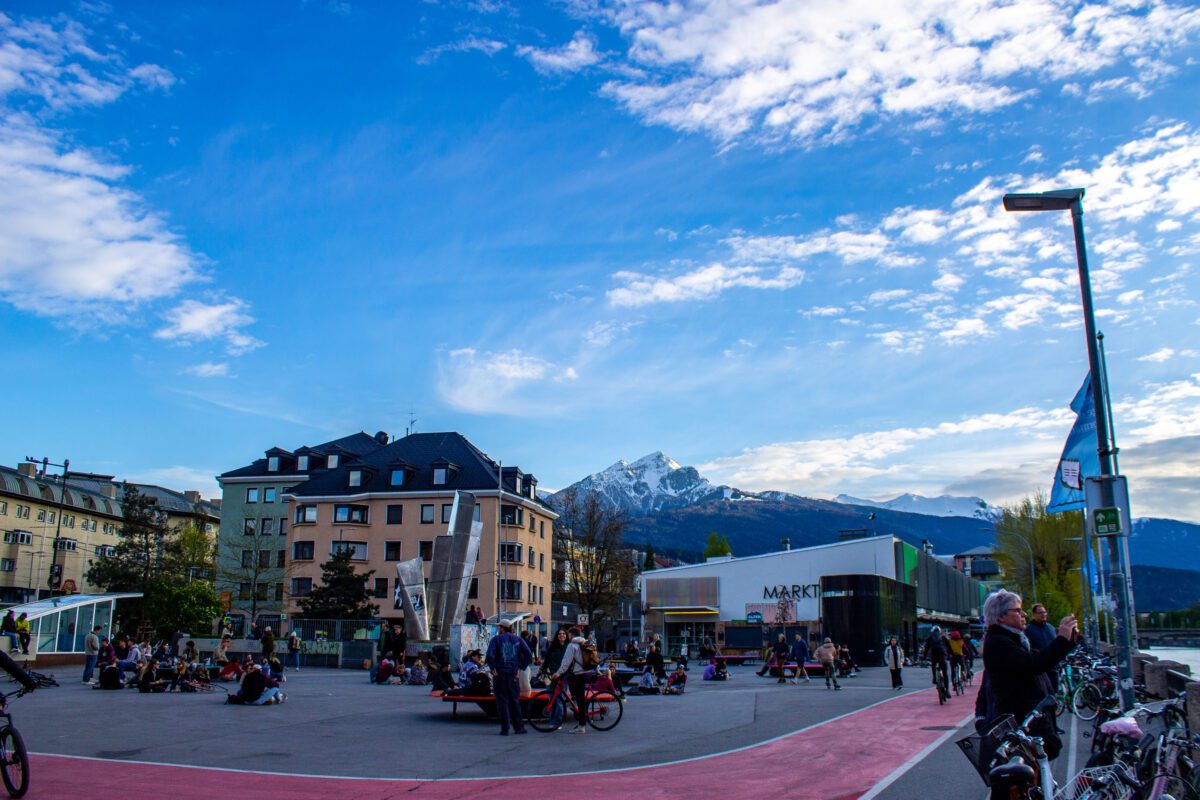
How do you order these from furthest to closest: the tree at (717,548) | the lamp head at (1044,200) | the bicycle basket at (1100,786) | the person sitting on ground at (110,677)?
the tree at (717,548) < the person sitting on ground at (110,677) < the lamp head at (1044,200) < the bicycle basket at (1100,786)

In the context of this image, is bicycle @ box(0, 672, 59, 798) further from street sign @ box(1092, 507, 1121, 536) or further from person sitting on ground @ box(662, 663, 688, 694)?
person sitting on ground @ box(662, 663, 688, 694)

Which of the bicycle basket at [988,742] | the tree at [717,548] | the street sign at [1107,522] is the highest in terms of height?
the tree at [717,548]

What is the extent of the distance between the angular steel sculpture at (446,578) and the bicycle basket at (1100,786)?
3138cm

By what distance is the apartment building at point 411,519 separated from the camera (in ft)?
214

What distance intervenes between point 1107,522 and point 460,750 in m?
9.59

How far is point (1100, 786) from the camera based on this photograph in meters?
6.09

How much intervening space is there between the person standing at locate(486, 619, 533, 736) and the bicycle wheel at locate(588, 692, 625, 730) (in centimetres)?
121

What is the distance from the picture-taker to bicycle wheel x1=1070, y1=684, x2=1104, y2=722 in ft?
56.7

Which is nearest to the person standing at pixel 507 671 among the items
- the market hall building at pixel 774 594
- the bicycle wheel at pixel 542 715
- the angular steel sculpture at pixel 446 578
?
the bicycle wheel at pixel 542 715

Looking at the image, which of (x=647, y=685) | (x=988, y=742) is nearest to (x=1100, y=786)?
(x=988, y=742)

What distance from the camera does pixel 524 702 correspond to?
635 inches

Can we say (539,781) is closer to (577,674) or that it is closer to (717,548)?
(577,674)

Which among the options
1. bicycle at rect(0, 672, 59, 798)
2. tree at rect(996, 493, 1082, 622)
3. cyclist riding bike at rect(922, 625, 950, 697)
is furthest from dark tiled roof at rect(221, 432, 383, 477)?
bicycle at rect(0, 672, 59, 798)

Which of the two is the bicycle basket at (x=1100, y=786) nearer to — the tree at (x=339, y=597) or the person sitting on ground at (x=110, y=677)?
the person sitting on ground at (x=110, y=677)
